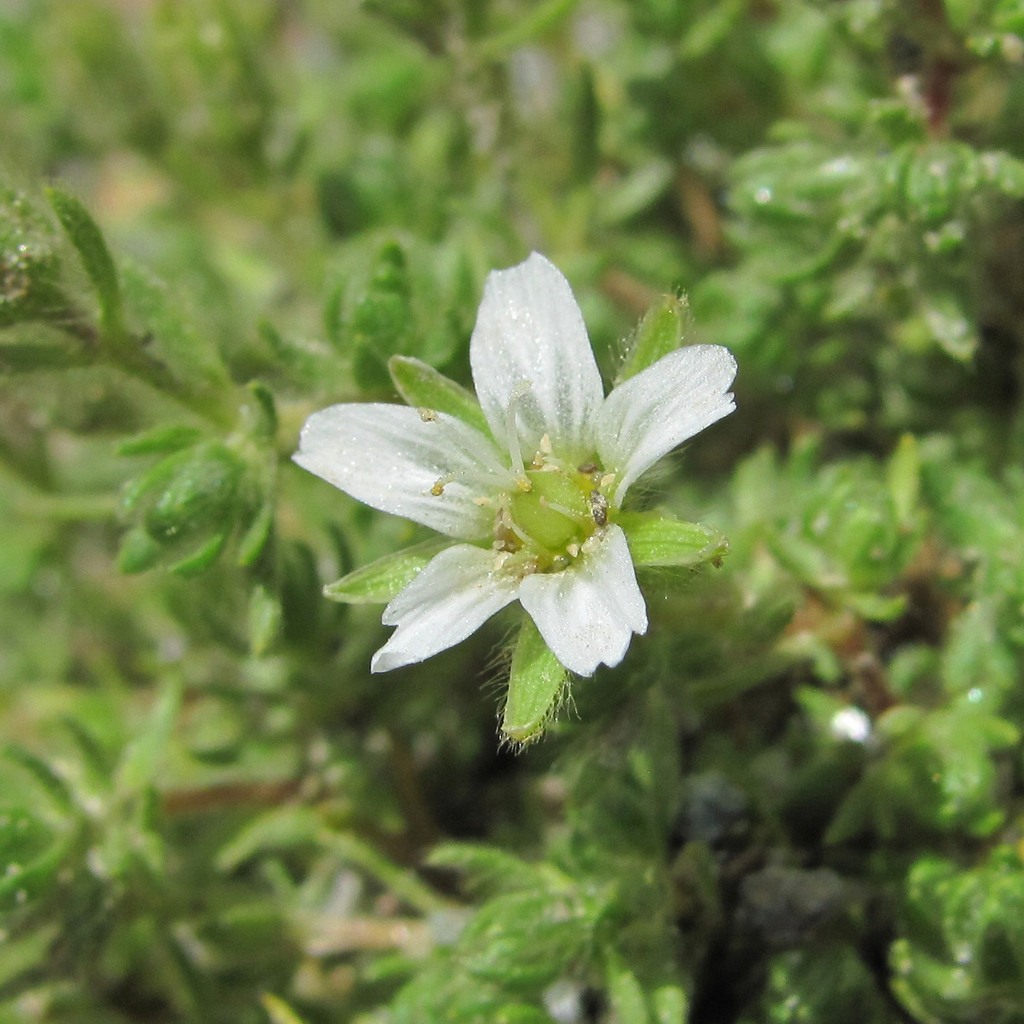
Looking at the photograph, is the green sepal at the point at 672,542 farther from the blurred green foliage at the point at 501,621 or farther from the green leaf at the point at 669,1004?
the green leaf at the point at 669,1004

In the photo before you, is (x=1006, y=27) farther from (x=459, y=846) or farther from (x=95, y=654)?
(x=95, y=654)

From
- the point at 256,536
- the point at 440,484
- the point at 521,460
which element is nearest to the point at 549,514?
the point at 521,460

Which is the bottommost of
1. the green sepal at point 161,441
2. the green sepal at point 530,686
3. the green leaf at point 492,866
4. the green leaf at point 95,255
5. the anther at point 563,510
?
the green leaf at point 492,866

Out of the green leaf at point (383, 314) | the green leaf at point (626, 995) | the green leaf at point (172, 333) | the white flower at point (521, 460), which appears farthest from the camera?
the green leaf at point (172, 333)

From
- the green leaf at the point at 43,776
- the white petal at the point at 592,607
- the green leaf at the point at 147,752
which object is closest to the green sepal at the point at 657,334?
the white petal at the point at 592,607

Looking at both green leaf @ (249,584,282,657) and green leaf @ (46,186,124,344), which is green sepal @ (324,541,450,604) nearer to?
green leaf @ (249,584,282,657)

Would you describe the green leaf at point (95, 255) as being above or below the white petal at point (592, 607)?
above

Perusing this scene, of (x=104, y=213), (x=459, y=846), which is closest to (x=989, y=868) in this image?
(x=459, y=846)

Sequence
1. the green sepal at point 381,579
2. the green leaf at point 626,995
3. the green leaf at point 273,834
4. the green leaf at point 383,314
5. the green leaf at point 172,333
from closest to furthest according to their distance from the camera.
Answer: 1. the green sepal at point 381,579
2. the green leaf at point 626,995
3. the green leaf at point 383,314
4. the green leaf at point 172,333
5. the green leaf at point 273,834
